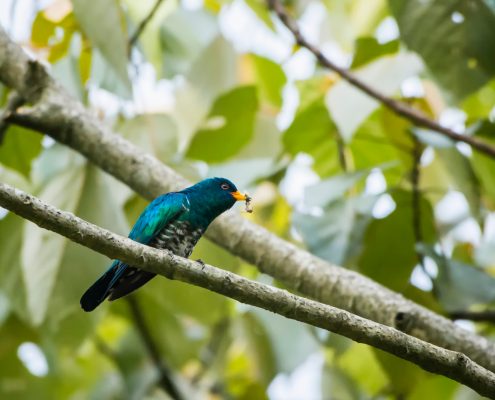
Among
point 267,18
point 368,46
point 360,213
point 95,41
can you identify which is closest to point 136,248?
point 95,41

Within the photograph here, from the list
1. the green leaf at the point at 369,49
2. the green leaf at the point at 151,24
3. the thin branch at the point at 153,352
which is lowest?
the thin branch at the point at 153,352

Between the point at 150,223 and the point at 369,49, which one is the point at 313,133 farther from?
the point at 150,223

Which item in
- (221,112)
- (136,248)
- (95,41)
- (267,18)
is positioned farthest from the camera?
(267,18)

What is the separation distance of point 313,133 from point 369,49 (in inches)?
22.7

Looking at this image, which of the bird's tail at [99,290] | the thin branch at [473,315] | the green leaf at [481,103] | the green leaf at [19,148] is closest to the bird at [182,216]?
the bird's tail at [99,290]

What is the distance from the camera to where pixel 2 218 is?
4262mm

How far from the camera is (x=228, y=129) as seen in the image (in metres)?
4.49

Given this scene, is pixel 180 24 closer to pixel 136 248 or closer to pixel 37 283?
pixel 37 283

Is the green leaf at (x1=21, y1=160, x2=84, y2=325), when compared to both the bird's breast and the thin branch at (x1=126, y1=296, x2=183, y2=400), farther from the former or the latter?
the thin branch at (x1=126, y1=296, x2=183, y2=400)

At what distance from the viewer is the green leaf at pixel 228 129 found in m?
4.37

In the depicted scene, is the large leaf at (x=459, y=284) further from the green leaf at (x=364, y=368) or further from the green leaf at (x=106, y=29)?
the green leaf at (x=106, y=29)

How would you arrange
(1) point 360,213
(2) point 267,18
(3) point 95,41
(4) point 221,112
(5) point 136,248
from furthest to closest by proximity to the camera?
(2) point 267,18 < (4) point 221,112 < (1) point 360,213 < (3) point 95,41 < (5) point 136,248

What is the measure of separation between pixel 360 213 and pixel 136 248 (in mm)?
1987

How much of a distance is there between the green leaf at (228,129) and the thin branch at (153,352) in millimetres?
953
